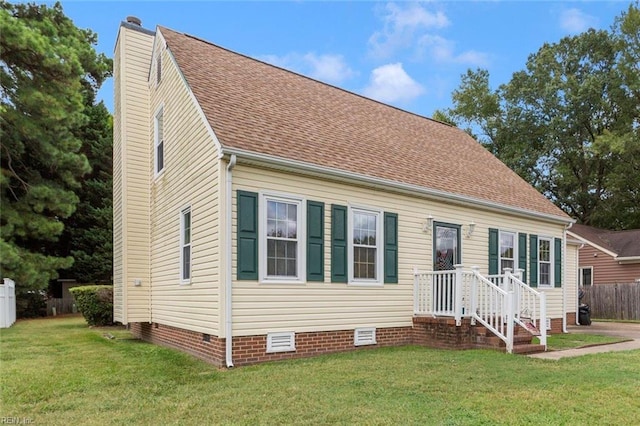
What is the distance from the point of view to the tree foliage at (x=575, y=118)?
29078 mm

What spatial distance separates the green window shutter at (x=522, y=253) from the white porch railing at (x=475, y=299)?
2.27m

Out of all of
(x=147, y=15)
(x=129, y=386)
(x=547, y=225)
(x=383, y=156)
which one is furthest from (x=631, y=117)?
(x=129, y=386)

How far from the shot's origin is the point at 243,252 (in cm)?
785

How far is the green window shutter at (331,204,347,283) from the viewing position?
29.6 ft

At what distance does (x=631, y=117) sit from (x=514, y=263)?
22802 mm

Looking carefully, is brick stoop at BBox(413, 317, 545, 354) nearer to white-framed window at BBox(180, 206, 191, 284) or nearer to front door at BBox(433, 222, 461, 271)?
front door at BBox(433, 222, 461, 271)

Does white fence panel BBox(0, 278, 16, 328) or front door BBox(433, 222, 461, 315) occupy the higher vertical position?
front door BBox(433, 222, 461, 315)

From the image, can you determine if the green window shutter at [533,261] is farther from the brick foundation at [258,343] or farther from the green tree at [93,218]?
the green tree at [93,218]

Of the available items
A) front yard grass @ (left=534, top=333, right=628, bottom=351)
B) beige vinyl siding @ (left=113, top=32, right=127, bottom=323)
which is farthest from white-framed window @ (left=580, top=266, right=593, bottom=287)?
beige vinyl siding @ (left=113, top=32, right=127, bottom=323)

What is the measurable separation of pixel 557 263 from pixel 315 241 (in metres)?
8.44

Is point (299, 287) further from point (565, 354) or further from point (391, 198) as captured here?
point (565, 354)

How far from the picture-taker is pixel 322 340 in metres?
8.77

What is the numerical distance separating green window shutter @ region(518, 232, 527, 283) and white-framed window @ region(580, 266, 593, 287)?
45.8 feet

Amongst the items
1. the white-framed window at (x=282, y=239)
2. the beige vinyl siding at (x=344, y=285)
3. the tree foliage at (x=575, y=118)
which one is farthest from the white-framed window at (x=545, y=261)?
the tree foliage at (x=575, y=118)
